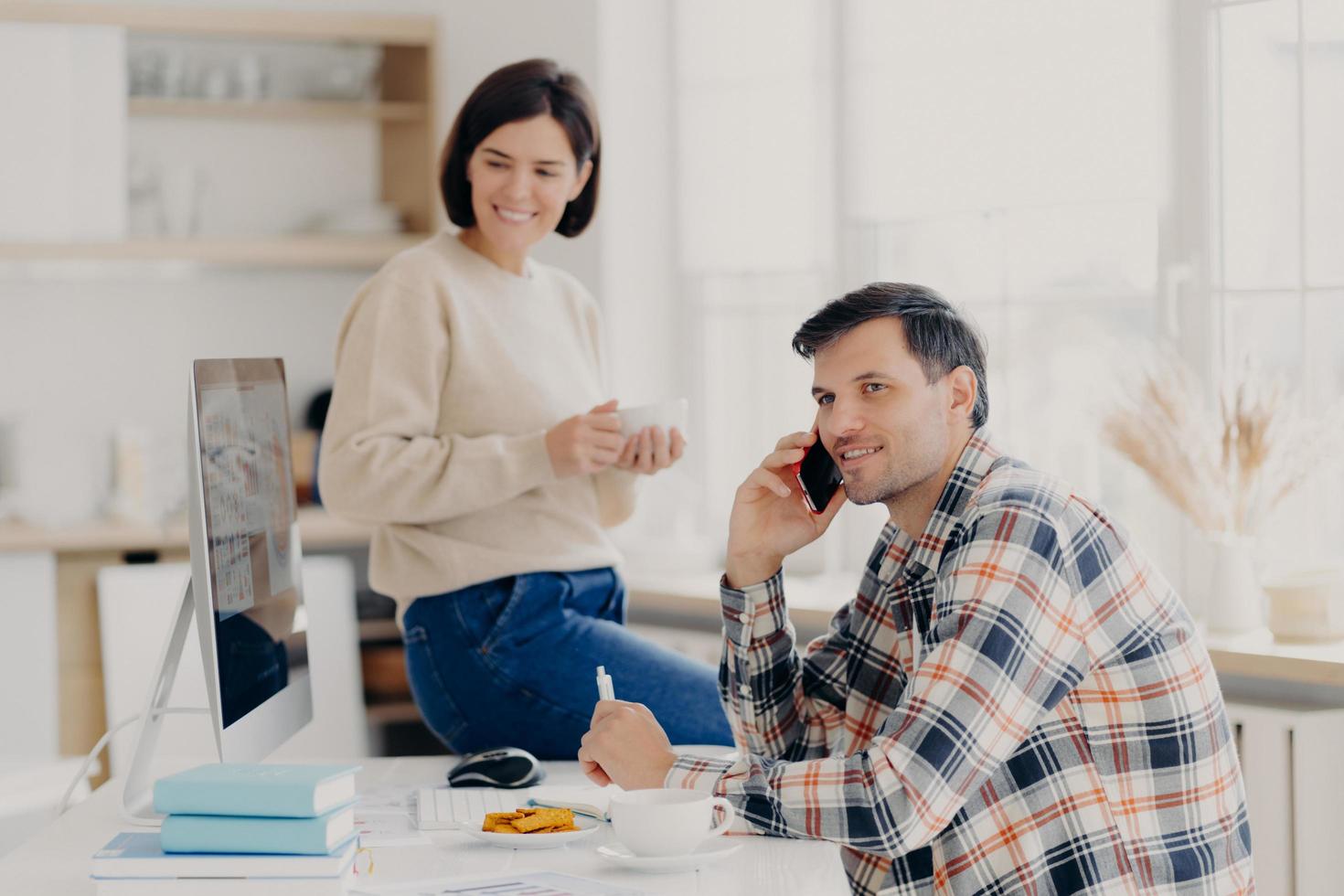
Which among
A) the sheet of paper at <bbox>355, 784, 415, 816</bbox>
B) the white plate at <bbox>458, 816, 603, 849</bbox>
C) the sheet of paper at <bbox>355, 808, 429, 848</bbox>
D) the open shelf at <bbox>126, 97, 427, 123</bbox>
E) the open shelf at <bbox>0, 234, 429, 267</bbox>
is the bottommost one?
the sheet of paper at <bbox>355, 784, 415, 816</bbox>

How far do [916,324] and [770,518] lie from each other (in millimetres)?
281

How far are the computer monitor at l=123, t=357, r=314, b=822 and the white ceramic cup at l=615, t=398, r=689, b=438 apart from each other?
0.44 metres

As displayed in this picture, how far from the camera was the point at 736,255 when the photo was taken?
354 centimetres

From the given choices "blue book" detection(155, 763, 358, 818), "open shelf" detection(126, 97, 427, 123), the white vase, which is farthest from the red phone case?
"open shelf" detection(126, 97, 427, 123)

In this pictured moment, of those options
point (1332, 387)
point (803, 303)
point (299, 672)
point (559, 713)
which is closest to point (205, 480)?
point (299, 672)

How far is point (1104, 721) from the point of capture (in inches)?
53.3

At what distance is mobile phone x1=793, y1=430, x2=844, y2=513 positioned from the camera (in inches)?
63.6

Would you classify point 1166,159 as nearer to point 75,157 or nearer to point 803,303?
point 803,303

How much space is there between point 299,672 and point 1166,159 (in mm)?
1866

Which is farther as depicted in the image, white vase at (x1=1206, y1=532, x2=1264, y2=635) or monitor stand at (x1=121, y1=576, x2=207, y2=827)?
white vase at (x1=1206, y1=532, x2=1264, y2=635)

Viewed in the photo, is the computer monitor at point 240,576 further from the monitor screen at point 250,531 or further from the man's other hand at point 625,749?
the man's other hand at point 625,749

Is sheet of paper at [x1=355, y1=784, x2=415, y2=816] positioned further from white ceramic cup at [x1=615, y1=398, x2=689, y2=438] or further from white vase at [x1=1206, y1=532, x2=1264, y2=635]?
white vase at [x1=1206, y1=532, x2=1264, y2=635]

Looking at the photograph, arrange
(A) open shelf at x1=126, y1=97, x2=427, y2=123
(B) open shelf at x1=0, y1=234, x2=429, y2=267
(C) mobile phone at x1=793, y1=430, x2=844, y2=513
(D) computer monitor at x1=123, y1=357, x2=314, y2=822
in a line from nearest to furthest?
1. (D) computer monitor at x1=123, y1=357, x2=314, y2=822
2. (C) mobile phone at x1=793, y1=430, x2=844, y2=513
3. (B) open shelf at x1=0, y1=234, x2=429, y2=267
4. (A) open shelf at x1=126, y1=97, x2=427, y2=123

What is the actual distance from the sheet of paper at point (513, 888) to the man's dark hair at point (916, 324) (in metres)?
0.57
